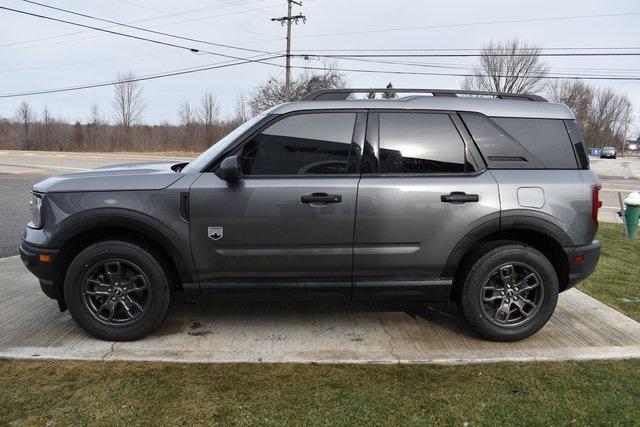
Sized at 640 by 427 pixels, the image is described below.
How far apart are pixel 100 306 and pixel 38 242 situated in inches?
25.6

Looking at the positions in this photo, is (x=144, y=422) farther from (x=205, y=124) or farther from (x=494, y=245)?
(x=205, y=124)

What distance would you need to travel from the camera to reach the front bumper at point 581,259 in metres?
3.85

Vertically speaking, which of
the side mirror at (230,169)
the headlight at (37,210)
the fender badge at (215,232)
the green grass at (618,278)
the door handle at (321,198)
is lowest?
the green grass at (618,278)

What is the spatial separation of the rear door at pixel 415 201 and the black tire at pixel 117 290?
59.4 inches

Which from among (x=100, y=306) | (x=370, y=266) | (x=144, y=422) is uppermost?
(x=370, y=266)

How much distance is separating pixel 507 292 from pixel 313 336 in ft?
5.12

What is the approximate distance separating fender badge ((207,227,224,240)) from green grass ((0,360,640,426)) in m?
0.90

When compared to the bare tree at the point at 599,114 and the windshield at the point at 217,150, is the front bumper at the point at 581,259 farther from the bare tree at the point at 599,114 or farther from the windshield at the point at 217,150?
the bare tree at the point at 599,114

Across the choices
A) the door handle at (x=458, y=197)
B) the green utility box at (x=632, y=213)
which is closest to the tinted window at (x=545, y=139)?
the door handle at (x=458, y=197)

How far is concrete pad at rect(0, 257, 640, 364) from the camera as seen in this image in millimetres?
3625

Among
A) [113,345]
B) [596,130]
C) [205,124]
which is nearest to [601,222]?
[113,345]

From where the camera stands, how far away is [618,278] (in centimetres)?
573

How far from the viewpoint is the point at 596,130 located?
8900 cm

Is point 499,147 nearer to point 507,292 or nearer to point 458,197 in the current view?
point 458,197
